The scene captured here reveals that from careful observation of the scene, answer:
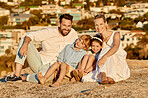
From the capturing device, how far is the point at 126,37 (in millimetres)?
32969

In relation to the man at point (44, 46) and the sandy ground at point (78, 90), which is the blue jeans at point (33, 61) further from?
the sandy ground at point (78, 90)

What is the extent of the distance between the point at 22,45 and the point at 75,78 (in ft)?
2.84

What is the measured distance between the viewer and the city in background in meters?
37.3

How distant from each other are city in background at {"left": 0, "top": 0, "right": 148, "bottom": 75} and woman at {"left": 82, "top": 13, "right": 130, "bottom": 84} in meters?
28.9

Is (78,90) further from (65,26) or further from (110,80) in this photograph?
(65,26)

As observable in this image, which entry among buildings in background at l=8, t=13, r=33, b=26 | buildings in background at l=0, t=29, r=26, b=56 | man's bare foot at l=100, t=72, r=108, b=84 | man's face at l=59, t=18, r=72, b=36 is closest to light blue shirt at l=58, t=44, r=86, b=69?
man's face at l=59, t=18, r=72, b=36

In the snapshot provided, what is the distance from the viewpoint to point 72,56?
150 inches

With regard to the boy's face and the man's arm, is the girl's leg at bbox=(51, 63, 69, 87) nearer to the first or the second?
the boy's face

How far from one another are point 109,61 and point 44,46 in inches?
44.1

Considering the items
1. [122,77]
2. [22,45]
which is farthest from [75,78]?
[22,45]

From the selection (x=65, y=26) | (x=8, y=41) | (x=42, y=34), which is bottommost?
(x=8, y=41)

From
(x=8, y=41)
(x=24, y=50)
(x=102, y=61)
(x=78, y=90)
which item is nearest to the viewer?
(x=78, y=90)

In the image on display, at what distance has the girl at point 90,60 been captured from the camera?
364 centimetres

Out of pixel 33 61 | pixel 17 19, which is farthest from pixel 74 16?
pixel 33 61
